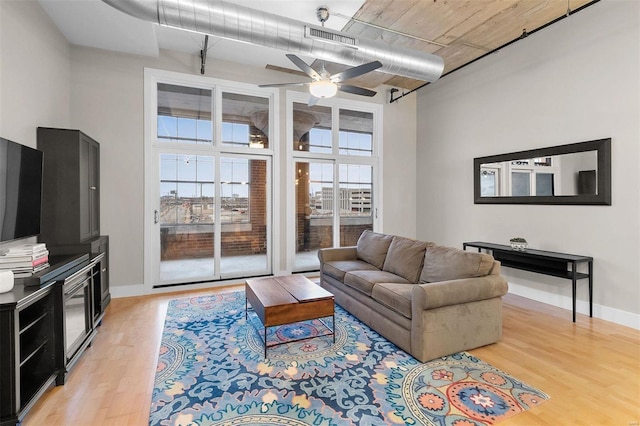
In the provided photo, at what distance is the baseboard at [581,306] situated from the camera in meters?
3.42

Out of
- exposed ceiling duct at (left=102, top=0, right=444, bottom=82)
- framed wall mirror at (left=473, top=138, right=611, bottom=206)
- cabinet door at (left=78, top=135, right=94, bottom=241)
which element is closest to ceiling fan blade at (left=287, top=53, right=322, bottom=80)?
exposed ceiling duct at (left=102, top=0, right=444, bottom=82)

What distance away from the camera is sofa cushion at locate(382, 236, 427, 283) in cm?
350

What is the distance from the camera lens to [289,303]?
280 cm

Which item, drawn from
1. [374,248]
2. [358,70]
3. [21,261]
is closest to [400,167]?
[374,248]

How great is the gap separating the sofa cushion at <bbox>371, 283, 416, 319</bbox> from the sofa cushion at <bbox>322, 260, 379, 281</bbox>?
0.73 m

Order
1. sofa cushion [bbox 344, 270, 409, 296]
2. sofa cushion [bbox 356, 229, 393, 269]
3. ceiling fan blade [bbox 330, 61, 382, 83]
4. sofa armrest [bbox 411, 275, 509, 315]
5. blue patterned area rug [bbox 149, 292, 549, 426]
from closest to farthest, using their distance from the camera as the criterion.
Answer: blue patterned area rug [bbox 149, 292, 549, 426]
sofa armrest [bbox 411, 275, 509, 315]
ceiling fan blade [bbox 330, 61, 382, 83]
sofa cushion [bbox 344, 270, 409, 296]
sofa cushion [bbox 356, 229, 393, 269]

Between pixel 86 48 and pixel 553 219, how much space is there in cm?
669

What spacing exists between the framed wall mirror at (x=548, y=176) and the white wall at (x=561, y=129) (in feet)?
0.33

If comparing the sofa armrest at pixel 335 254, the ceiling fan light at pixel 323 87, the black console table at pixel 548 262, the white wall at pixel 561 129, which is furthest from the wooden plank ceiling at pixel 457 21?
the sofa armrest at pixel 335 254

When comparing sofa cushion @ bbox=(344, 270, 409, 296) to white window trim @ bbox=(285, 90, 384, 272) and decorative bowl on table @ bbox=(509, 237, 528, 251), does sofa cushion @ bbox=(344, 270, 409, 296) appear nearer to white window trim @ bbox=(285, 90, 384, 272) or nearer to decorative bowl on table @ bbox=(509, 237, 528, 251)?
decorative bowl on table @ bbox=(509, 237, 528, 251)

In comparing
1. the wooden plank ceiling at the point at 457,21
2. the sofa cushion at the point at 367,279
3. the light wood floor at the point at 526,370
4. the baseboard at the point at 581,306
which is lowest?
the light wood floor at the point at 526,370

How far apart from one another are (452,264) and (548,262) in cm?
168

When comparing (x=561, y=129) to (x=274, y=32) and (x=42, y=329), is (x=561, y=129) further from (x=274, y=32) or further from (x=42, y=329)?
(x=42, y=329)

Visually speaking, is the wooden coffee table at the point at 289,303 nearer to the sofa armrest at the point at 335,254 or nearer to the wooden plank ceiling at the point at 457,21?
the sofa armrest at the point at 335,254
